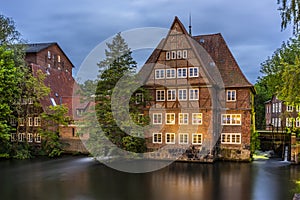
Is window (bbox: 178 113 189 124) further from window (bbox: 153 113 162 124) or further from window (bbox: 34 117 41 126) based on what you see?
window (bbox: 34 117 41 126)

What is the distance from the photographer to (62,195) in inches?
541

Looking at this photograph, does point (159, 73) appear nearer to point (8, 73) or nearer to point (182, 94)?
point (182, 94)

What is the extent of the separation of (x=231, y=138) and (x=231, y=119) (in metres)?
1.40

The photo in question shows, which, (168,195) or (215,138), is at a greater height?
(215,138)

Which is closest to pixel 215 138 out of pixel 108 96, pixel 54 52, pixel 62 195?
pixel 108 96

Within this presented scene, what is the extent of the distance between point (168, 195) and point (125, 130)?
373 inches

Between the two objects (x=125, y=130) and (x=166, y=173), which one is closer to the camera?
(x=166, y=173)

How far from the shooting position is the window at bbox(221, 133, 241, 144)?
73.6ft

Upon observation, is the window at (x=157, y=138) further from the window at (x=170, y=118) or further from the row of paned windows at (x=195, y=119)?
the window at (x=170, y=118)

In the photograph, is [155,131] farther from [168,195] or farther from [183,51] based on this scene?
[168,195]

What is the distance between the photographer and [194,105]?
2236 centimetres

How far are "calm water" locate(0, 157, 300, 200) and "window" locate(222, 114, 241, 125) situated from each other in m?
3.04

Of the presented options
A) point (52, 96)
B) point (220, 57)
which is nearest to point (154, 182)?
point (220, 57)

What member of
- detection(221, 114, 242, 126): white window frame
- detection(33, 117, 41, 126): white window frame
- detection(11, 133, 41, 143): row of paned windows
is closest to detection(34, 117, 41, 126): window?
detection(33, 117, 41, 126): white window frame
